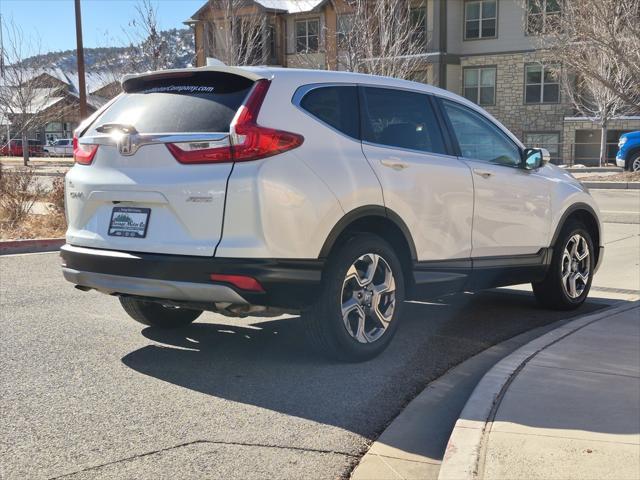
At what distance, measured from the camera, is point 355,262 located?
505 cm

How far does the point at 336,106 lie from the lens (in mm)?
5156

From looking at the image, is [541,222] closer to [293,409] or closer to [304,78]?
[304,78]

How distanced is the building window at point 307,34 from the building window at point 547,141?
473 inches

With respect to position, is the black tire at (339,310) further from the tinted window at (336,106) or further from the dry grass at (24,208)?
the dry grass at (24,208)

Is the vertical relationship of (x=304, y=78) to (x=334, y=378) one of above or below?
above

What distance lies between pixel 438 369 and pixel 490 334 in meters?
1.19

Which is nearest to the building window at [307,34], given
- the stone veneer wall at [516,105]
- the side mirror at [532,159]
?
the stone veneer wall at [516,105]

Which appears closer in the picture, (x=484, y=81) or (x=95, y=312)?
(x=95, y=312)

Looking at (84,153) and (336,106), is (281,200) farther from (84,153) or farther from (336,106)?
(84,153)

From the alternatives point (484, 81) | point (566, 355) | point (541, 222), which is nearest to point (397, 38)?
point (484, 81)

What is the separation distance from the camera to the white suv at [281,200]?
14.9ft

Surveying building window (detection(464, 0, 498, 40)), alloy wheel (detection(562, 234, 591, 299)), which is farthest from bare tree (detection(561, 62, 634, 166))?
alloy wheel (detection(562, 234, 591, 299))

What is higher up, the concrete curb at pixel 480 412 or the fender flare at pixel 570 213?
the fender flare at pixel 570 213

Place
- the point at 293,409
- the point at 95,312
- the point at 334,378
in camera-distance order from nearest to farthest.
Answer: the point at 293,409 → the point at 334,378 → the point at 95,312
